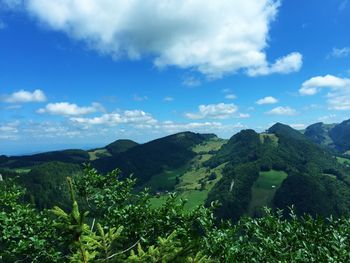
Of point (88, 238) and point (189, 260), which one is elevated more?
point (88, 238)

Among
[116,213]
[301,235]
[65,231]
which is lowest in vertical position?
[301,235]

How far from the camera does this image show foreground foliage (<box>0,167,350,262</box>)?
1755 centimetres

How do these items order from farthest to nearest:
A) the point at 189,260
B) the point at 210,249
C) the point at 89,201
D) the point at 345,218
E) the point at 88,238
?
the point at 89,201 → the point at 345,218 → the point at 210,249 → the point at 189,260 → the point at 88,238

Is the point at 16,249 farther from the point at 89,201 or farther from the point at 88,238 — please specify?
the point at 88,238

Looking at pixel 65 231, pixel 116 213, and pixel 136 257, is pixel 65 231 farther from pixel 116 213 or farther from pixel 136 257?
pixel 116 213

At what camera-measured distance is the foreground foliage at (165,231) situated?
1755 cm

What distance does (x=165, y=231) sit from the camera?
24.0m

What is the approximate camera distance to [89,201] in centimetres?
2634

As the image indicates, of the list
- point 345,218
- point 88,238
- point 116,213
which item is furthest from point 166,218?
point 88,238

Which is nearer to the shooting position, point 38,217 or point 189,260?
point 189,260

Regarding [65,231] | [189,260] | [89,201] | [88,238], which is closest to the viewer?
[65,231]

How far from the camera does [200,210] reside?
966 inches

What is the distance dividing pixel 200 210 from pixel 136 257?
41.0ft

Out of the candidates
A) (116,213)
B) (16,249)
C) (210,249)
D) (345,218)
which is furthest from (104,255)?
(345,218)
